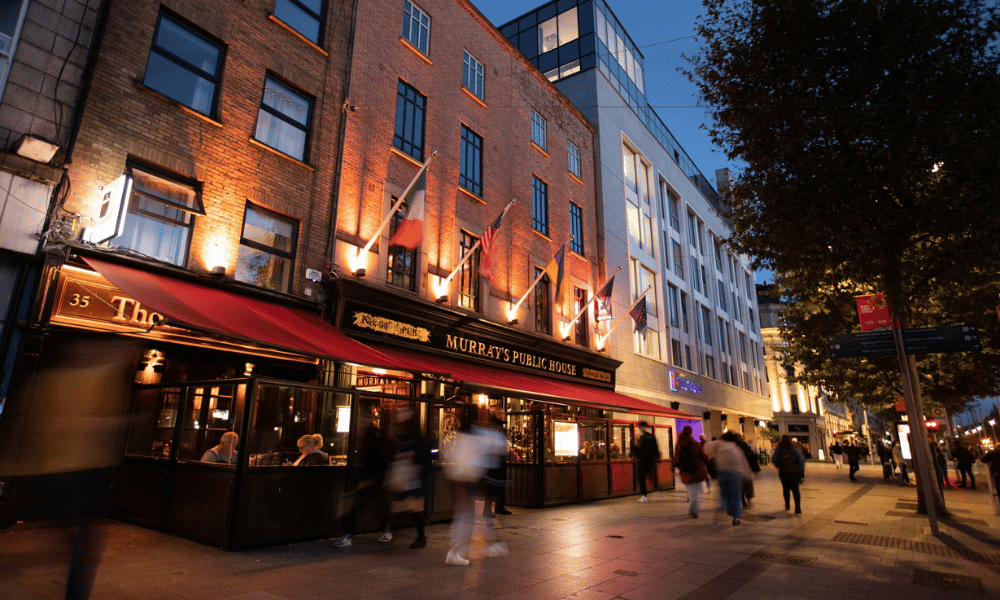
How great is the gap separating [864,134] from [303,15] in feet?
40.8

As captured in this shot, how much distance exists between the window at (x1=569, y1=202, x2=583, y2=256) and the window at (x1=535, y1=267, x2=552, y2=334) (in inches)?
108

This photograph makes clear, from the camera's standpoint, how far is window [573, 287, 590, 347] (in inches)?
789

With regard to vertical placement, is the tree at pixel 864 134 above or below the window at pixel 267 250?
above

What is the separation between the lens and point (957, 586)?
5.77 meters

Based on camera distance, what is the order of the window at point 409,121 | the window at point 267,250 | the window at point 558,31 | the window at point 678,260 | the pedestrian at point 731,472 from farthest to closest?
1. the window at point 678,260
2. the window at point 558,31
3. the window at point 409,121
4. the pedestrian at point 731,472
5. the window at point 267,250

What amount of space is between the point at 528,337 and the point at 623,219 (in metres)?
10.9

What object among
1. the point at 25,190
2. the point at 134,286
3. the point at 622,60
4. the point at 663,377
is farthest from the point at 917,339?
the point at 622,60

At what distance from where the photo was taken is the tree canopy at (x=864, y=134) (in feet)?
33.8

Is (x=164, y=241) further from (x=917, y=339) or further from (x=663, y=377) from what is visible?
(x=663, y=377)

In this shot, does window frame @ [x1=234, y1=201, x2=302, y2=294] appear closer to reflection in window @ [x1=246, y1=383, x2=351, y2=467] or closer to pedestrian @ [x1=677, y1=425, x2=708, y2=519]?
reflection in window @ [x1=246, y1=383, x2=351, y2=467]

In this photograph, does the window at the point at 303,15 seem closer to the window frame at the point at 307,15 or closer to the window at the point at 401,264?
the window frame at the point at 307,15

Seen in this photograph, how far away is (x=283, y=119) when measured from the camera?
443 inches

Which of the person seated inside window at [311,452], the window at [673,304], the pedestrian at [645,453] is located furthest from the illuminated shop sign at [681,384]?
the person seated inside window at [311,452]

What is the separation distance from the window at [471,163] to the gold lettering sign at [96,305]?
30.4ft
